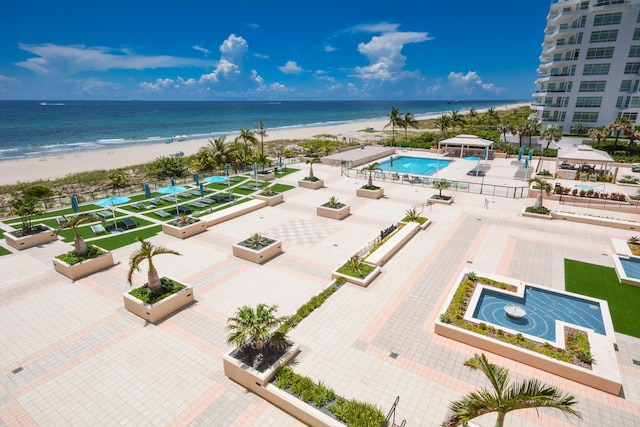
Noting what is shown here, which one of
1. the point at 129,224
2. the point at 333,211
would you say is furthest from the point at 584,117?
the point at 129,224

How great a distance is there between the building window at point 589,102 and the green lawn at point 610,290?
4886cm

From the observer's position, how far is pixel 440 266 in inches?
671

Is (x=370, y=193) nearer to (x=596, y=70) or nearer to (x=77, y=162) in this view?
(x=596, y=70)

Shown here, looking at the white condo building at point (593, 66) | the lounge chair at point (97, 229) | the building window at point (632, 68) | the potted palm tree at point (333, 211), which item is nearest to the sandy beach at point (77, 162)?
the lounge chair at point (97, 229)

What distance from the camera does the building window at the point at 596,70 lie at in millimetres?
49469

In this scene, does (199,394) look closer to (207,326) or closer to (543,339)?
(207,326)

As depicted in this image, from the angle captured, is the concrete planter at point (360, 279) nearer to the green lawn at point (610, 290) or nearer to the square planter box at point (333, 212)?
the square planter box at point (333, 212)

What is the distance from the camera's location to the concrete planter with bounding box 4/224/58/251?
65.2 ft

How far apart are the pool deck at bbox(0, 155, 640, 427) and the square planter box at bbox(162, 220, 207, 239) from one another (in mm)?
452

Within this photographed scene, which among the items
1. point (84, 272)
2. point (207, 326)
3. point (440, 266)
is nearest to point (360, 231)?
point (440, 266)

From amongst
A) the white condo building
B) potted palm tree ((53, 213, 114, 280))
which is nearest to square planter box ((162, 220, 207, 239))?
potted palm tree ((53, 213, 114, 280))

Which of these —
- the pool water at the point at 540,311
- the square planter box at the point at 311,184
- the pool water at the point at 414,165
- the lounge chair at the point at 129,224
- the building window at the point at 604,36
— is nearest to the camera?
the pool water at the point at 540,311

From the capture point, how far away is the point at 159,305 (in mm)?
13242

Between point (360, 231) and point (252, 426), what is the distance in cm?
1476
